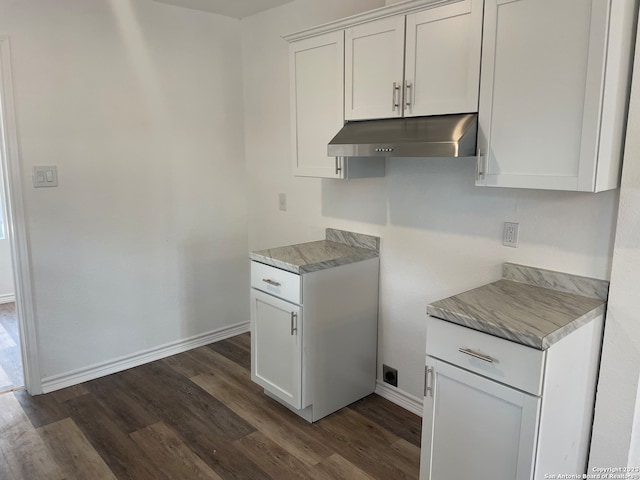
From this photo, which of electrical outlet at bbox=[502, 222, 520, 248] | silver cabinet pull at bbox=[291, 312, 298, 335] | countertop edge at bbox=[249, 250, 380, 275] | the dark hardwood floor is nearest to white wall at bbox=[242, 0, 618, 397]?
electrical outlet at bbox=[502, 222, 520, 248]

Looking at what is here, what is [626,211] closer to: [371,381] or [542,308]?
[542,308]

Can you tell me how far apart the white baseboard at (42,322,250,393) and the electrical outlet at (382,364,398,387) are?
1.50 m

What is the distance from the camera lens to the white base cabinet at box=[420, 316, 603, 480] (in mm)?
1686

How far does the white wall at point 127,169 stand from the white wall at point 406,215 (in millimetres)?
261

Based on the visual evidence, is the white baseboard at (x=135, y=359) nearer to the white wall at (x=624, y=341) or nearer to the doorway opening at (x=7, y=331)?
the doorway opening at (x=7, y=331)

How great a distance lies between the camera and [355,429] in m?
2.70

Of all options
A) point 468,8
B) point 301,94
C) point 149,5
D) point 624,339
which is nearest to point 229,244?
point 301,94

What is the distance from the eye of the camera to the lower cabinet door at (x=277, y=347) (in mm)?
2676

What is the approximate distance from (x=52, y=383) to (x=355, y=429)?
1.94 metres

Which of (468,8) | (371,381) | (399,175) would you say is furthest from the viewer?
(371,381)

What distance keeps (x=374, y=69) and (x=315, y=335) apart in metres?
1.42

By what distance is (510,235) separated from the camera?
7.54ft

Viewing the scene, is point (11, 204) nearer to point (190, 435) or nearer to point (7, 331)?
point (190, 435)

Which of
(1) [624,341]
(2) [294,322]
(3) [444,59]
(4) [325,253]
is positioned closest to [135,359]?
(2) [294,322]
